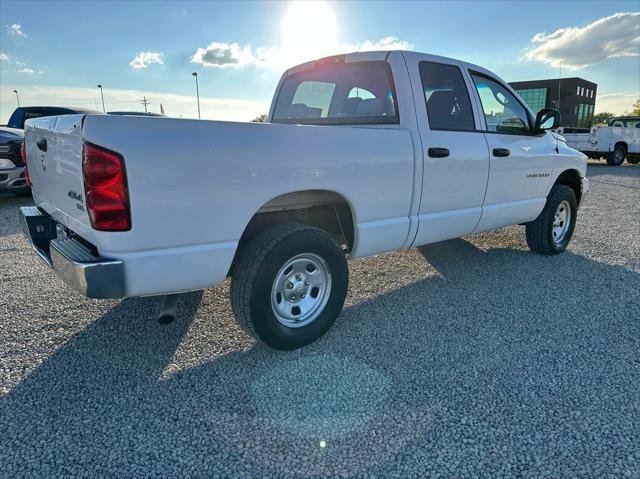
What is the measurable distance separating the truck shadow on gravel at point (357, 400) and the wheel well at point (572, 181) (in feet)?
6.61

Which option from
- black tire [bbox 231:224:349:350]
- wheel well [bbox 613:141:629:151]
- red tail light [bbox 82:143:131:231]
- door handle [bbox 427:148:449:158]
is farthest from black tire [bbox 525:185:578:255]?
wheel well [bbox 613:141:629:151]

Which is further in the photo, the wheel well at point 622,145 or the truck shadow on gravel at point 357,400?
the wheel well at point 622,145

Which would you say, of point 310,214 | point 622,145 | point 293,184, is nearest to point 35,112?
point 310,214

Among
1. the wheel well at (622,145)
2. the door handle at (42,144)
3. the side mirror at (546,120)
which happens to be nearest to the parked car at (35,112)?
the door handle at (42,144)

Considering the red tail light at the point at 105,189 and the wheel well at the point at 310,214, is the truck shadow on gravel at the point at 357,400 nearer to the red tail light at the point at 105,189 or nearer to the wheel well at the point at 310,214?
the wheel well at the point at 310,214

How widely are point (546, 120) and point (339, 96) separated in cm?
212

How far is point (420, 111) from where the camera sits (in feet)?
11.3

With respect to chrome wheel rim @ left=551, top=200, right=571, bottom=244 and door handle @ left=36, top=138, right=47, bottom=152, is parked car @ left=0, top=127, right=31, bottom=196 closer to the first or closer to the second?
door handle @ left=36, top=138, right=47, bottom=152

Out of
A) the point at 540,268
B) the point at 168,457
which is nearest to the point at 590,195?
the point at 540,268

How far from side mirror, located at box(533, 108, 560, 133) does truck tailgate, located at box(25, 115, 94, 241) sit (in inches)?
162

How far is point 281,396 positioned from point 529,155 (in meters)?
3.48

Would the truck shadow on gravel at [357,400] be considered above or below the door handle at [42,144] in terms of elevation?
below

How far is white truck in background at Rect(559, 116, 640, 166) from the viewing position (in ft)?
61.9

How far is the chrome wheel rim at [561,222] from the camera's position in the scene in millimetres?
5234
